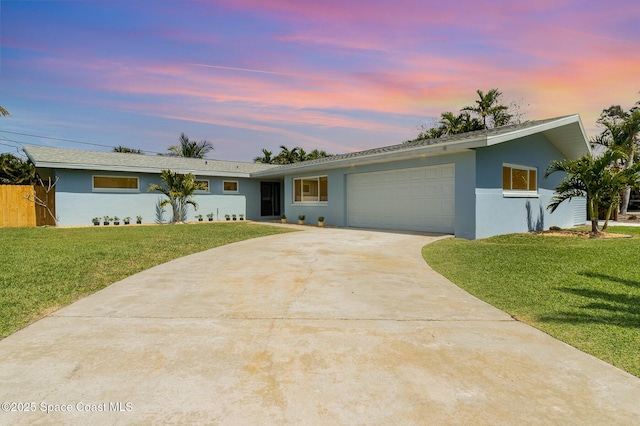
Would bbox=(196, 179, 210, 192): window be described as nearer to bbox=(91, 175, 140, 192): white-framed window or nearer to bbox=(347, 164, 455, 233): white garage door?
A: bbox=(91, 175, 140, 192): white-framed window

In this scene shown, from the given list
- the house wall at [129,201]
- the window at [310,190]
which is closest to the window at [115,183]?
the house wall at [129,201]

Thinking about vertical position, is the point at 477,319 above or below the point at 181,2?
below

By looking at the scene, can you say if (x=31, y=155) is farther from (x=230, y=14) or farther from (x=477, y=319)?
(x=477, y=319)

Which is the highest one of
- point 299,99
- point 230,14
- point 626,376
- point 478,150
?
point 230,14

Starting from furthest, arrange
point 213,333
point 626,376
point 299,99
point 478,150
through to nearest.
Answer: point 299,99 < point 478,150 < point 213,333 < point 626,376

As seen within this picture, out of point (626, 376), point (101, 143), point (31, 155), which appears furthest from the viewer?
point (101, 143)

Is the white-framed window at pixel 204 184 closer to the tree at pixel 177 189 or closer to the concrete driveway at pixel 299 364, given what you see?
the tree at pixel 177 189

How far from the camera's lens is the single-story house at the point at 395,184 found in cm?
1058

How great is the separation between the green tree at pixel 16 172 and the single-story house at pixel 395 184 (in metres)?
8.51

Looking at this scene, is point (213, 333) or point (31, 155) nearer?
point (213, 333)

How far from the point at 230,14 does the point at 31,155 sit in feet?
37.8

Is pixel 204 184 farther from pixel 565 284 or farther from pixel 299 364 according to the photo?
pixel 299 364

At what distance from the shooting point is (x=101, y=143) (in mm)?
33844

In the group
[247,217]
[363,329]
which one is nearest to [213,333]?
[363,329]
